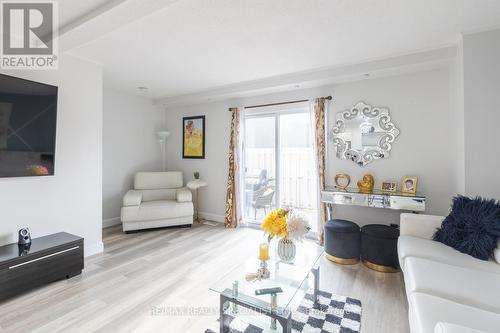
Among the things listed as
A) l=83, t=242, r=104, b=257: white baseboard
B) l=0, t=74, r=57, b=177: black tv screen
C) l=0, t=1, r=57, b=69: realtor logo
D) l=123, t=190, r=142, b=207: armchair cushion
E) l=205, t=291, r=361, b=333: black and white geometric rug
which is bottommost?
l=205, t=291, r=361, b=333: black and white geometric rug

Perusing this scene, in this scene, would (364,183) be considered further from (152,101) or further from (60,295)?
(152,101)

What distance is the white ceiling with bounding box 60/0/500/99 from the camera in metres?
1.92

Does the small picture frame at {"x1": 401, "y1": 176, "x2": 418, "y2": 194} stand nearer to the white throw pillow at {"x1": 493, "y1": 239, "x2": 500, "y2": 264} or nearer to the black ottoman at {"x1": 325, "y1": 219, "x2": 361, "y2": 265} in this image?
the black ottoman at {"x1": 325, "y1": 219, "x2": 361, "y2": 265}

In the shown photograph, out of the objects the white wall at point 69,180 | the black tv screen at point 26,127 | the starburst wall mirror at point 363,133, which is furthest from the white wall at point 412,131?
the black tv screen at point 26,127

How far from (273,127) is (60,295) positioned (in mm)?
3534

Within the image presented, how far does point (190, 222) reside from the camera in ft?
13.9

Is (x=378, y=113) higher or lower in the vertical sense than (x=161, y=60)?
lower

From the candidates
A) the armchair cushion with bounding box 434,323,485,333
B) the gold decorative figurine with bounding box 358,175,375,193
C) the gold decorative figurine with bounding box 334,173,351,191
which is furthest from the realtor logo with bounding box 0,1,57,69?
the gold decorative figurine with bounding box 358,175,375,193

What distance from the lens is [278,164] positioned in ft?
13.7

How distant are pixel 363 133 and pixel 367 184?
2.44 feet

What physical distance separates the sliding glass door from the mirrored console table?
1.67ft

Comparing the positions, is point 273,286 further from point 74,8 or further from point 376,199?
point 74,8

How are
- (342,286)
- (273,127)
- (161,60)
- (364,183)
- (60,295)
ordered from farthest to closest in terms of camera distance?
(273,127) < (364,183) < (161,60) < (342,286) < (60,295)

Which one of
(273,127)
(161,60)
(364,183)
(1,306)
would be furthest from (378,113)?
(1,306)
